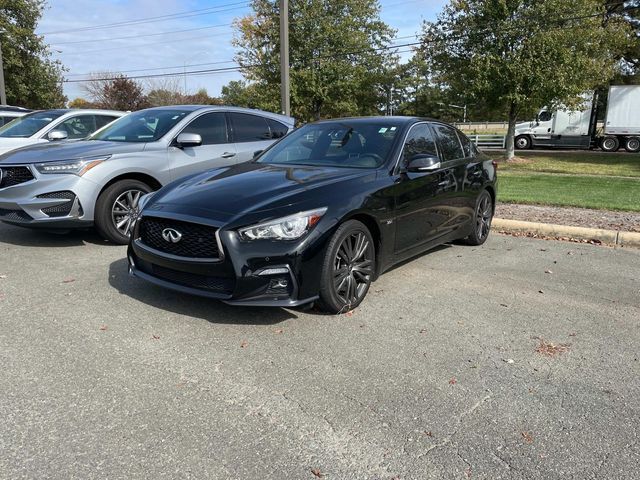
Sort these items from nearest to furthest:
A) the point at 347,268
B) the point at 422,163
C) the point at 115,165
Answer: the point at 347,268, the point at 422,163, the point at 115,165

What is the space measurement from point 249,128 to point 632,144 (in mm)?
27888

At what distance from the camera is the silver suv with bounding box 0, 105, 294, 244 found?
5.96 metres

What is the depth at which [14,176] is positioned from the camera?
6.12 metres

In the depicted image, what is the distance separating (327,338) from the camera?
3.88 metres

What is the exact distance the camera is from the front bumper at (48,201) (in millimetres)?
5902

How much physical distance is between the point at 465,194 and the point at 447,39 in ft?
55.0

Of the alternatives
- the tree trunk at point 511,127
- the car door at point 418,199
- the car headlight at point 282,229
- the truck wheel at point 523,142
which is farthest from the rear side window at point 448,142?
the truck wheel at point 523,142

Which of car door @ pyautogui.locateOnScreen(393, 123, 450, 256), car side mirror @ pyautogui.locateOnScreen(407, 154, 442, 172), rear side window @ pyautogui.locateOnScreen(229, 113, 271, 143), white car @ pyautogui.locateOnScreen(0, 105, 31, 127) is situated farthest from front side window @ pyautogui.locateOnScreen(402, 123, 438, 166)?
white car @ pyautogui.locateOnScreen(0, 105, 31, 127)

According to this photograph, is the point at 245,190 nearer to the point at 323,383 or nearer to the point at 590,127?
the point at 323,383

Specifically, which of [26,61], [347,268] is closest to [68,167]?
[347,268]

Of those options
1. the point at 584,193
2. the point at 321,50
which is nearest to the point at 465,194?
the point at 584,193

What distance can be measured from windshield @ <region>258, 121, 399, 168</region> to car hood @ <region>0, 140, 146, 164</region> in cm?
198

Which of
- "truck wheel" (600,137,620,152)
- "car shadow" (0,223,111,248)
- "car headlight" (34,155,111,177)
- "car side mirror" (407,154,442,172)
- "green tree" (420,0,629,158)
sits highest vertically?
"green tree" (420,0,629,158)

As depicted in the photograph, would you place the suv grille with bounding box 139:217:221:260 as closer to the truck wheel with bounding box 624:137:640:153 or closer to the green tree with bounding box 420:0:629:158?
the green tree with bounding box 420:0:629:158
